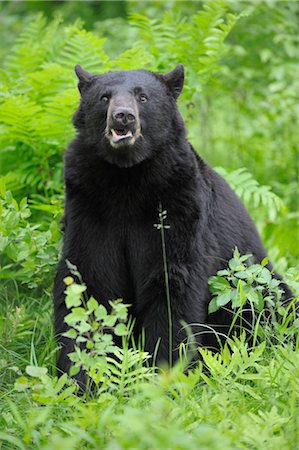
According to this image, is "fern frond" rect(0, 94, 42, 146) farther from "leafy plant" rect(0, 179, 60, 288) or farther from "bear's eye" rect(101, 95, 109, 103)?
"bear's eye" rect(101, 95, 109, 103)

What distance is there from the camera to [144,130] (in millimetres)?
4609

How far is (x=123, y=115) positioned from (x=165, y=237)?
759mm

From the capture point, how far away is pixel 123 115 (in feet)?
14.3

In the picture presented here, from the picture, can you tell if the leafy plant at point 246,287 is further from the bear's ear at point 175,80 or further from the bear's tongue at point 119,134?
the bear's ear at point 175,80

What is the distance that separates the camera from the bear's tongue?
4397mm

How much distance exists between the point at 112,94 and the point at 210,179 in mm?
896

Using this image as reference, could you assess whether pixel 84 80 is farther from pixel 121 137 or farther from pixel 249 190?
pixel 249 190

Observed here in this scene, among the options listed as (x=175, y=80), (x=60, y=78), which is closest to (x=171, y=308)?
(x=175, y=80)

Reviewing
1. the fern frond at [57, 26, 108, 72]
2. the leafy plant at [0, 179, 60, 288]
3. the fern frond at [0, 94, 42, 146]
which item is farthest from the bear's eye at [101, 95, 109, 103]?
the fern frond at [57, 26, 108, 72]

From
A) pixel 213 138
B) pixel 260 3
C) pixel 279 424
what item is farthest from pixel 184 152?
pixel 213 138

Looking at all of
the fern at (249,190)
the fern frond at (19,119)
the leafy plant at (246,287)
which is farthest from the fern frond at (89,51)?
the leafy plant at (246,287)

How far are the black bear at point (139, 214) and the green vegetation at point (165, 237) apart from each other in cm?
19

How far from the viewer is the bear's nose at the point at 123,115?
4.32 m

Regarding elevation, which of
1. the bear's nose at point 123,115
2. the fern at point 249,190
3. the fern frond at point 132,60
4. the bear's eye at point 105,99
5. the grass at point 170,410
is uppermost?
the fern frond at point 132,60
